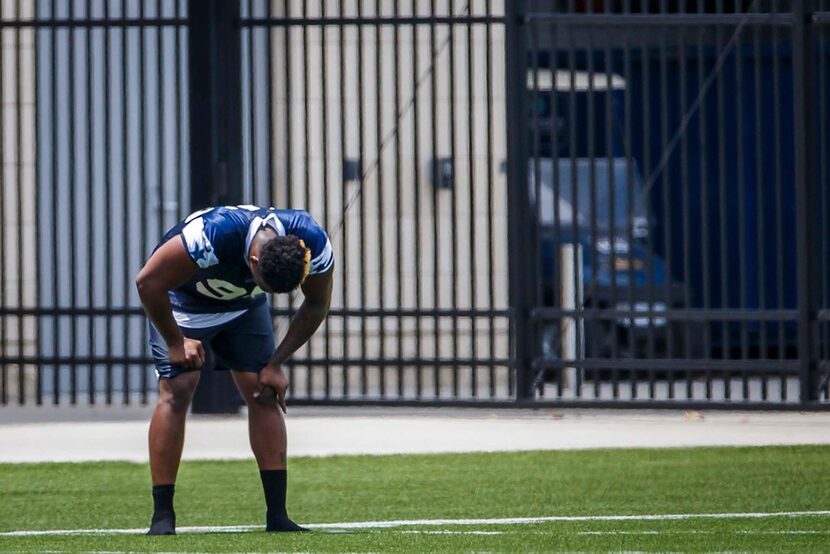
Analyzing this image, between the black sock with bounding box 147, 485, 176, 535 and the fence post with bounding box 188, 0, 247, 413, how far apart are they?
472 cm

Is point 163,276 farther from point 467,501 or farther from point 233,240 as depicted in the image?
point 467,501

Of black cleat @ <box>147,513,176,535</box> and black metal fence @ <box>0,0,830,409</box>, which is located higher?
black metal fence @ <box>0,0,830,409</box>

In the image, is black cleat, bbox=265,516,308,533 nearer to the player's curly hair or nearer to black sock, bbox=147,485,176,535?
black sock, bbox=147,485,176,535

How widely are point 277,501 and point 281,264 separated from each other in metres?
1.08

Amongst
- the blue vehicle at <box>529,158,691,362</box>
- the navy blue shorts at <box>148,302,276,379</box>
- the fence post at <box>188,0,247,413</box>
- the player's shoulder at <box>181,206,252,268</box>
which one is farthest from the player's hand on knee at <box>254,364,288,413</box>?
the blue vehicle at <box>529,158,691,362</box>

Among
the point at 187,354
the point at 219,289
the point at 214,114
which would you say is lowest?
the point at 187,354

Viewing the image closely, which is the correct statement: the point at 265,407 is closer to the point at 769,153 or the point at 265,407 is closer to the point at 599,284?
the point at 599,284

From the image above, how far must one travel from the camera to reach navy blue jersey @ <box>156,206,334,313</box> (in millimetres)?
6766

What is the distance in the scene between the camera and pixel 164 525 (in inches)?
275

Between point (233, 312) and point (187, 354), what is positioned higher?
point (233, 312)

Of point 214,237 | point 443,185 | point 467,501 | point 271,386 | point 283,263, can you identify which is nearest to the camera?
point 283,263

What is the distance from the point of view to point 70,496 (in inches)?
334

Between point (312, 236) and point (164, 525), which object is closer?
point (312, 236)

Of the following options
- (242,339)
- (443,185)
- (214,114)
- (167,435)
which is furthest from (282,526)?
(443,185)
